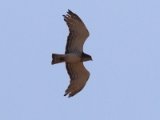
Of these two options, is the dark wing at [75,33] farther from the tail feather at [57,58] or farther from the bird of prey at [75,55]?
the tail feather at [57,58]

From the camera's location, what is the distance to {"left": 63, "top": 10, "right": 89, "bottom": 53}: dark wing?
106 ft

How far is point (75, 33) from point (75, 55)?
0.78 m

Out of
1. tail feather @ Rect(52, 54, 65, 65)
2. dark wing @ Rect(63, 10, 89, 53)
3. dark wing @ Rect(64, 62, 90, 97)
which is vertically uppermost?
dark wing @ Rect(63, 10, 89, 53)

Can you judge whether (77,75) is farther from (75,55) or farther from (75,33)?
(75,33)

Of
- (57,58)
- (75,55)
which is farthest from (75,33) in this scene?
(57,58)

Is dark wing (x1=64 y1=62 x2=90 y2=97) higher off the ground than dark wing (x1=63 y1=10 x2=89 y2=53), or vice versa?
dark wing (x1=63 y1=10 x2=89 y2=53)

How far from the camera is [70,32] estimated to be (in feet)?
107

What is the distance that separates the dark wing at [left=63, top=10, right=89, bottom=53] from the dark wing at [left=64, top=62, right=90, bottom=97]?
589 millimetres

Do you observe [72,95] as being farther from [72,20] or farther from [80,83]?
[72,20]

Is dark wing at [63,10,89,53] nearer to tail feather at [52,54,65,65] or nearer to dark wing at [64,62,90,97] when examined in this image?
dark wing at [64,62,90,97]

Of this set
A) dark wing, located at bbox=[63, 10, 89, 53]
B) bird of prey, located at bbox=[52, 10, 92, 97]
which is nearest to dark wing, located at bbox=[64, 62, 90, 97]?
bird of prey, located at bbox=[52, 10, 92, 97]

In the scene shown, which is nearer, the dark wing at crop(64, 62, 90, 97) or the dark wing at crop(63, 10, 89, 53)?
the dark wing at crop(63, 10, 89, 53)

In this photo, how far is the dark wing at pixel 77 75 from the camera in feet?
108

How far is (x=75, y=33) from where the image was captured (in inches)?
1288
